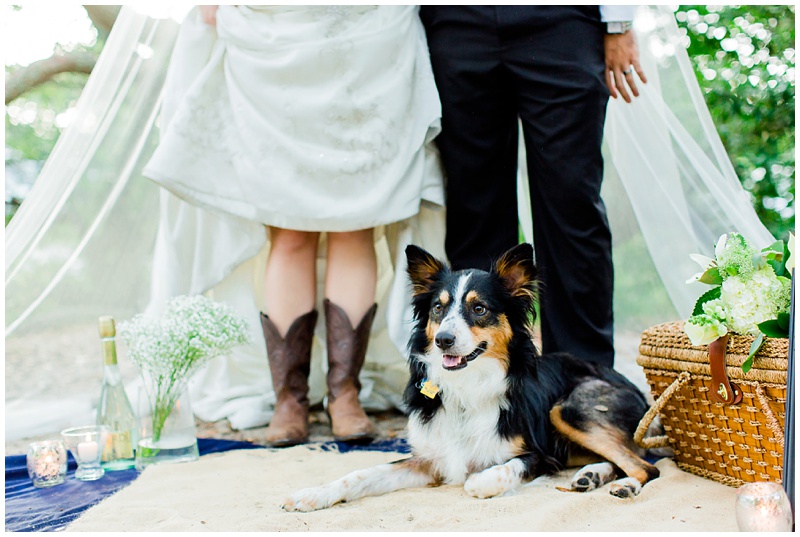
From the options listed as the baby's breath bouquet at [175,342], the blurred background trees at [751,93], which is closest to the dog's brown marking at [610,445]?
the baby's breath bouquet at [175,342]

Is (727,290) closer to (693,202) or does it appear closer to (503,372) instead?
(503,372)

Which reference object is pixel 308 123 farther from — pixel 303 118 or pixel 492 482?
pixel 492 482

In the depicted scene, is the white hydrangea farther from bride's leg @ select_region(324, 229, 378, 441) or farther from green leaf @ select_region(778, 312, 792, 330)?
bride's leg @ select_region(324, 229, 378, 441)

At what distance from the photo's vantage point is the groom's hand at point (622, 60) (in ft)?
8.54

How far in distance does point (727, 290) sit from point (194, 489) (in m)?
1.56

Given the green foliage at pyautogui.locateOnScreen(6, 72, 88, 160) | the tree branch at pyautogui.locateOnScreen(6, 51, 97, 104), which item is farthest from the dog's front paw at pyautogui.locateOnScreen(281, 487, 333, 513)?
the tree branch at pyautogui.locateOnScreen(6, 51, 97, 104)

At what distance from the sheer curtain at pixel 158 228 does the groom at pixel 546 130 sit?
26 cm

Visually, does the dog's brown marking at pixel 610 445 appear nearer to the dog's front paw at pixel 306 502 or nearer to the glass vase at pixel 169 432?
the dog's front paw at pixel 306 502

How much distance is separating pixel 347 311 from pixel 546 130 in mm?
991

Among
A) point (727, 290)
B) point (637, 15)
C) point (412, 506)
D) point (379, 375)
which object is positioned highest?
point (637, 15)

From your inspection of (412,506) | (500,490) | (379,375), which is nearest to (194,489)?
(412,506)

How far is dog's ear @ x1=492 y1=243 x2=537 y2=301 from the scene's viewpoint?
6.95 ft

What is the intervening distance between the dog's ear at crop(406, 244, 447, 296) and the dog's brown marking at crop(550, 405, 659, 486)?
0.54 meters

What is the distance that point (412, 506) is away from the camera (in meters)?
1.89
